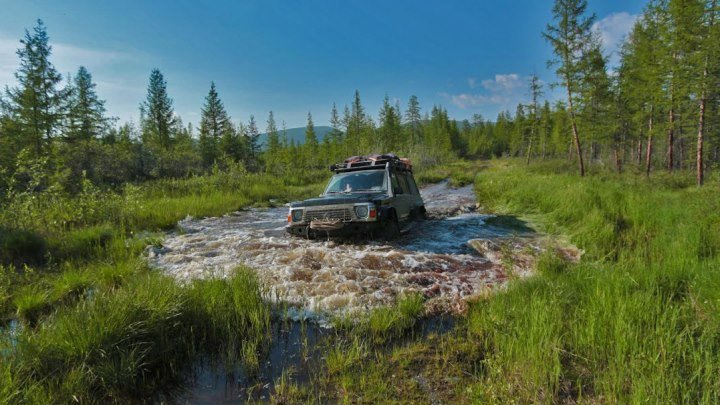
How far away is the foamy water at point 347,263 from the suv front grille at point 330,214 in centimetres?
69

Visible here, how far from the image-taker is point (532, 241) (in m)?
7.77

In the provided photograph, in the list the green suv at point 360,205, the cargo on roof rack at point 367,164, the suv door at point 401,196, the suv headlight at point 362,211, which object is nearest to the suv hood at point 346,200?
the green suv at point 360,205

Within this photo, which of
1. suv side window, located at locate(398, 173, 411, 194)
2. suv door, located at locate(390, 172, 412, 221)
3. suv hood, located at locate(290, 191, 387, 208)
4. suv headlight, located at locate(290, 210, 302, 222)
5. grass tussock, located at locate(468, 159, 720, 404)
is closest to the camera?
grass tussock, located at locate(468, 159, 720, 404)

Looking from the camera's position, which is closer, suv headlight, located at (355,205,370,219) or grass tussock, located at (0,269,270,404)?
grass tussock, located at (0,269,270,404)

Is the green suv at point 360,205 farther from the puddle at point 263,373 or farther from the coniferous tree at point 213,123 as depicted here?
the coniferous tree at point 213,123

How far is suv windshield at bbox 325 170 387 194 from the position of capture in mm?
8109

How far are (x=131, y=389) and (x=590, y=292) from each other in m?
4.76

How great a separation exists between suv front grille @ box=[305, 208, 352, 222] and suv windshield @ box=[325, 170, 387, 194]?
1437 mm

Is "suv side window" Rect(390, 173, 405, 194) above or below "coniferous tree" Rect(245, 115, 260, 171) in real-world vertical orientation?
below

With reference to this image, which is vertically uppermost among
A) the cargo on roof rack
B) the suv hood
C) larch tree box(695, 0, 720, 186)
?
larch tree box(695, 0, 720, 186)

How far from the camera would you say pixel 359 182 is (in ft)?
27.4

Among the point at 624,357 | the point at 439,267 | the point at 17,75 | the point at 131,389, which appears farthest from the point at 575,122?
the point at 17,75

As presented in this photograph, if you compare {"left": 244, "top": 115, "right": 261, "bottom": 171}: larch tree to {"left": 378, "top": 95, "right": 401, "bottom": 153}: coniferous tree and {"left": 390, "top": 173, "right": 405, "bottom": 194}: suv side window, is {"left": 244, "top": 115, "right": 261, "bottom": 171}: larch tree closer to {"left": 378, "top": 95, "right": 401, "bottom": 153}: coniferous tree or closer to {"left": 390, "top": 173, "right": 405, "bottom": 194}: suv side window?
{"left": 378, "top": 95, "right": 401, "bottom": 153}: coniferous tree

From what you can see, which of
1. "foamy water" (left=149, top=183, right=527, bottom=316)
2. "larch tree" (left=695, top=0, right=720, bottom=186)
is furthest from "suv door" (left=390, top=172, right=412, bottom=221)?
"larch tree" (left=695, top=0, right=720, bottom=186)
